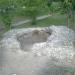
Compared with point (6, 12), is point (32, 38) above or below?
below

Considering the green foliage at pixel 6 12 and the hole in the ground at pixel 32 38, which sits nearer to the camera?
the hole in the ground at pixel 32 38

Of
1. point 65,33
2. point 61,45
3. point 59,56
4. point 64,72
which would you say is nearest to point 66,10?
point 65,33

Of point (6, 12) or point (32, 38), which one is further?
point (6, 12)

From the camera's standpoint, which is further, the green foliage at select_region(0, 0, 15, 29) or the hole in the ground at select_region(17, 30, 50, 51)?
the green foliage at select_region(0, 0, 15, 29)

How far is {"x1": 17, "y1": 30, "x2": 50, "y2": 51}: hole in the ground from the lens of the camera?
6142 millimetres

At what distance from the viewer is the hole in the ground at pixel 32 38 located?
6.14 metres

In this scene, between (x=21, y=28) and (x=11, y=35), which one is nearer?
(x=11, y=35)

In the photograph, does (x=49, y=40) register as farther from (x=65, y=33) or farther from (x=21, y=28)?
(x=21, y=28)

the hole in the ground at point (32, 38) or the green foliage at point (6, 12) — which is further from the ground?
the green foliage at point (6, 12)

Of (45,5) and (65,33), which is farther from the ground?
(45,5)

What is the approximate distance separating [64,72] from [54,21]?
12.4ft

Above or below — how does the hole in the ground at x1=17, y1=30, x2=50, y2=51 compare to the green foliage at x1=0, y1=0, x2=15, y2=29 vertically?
below

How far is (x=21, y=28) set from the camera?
717cm

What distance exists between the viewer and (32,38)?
655 cm
